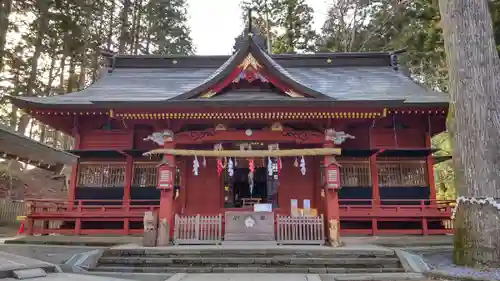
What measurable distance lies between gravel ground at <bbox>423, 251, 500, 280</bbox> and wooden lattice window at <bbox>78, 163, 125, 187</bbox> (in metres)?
10.2

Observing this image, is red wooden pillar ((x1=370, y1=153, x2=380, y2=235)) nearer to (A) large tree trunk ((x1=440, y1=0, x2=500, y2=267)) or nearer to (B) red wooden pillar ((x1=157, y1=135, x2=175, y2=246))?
(A) large tree trunk ((x1=440, y1=0, x2=500, y2=267))

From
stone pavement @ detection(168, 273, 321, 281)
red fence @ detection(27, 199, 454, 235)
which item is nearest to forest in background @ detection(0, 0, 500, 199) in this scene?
red fence @ detection(27, 199, 454, 235)

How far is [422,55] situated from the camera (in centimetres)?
1878

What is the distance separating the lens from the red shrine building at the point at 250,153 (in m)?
10.2

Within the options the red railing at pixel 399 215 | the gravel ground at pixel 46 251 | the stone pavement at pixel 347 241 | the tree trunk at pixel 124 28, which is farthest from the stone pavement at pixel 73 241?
the tree trunk at pixel 124 28

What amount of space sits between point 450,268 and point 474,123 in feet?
10.9

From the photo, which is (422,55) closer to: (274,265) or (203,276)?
(274,265)

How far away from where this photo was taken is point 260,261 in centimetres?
855

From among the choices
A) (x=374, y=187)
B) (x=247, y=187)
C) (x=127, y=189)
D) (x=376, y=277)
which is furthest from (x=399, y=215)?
(x=127, y=189)

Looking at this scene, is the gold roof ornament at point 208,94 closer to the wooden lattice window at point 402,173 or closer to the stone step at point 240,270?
the stone step at point 240,270

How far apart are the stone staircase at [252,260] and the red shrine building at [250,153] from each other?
112cm

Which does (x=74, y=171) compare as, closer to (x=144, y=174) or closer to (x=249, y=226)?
(x=144, y=174)

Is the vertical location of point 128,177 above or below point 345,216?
above

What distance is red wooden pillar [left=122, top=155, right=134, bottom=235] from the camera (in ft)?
39.6
